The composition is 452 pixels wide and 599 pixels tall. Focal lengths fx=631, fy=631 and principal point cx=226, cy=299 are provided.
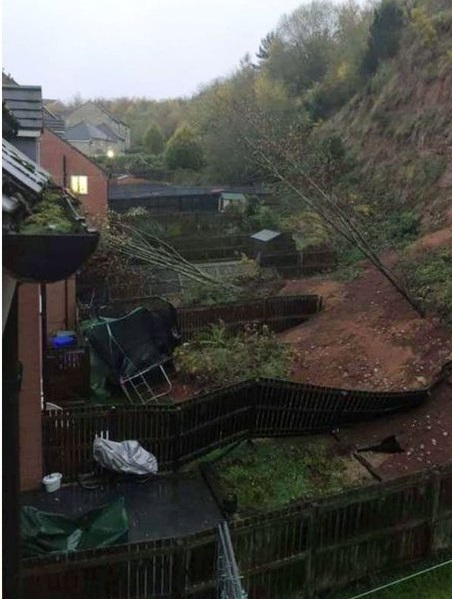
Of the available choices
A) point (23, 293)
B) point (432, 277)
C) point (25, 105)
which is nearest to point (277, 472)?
point (23, 293)

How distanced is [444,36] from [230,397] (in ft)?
107

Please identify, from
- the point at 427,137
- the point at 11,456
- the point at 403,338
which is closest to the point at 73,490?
the point at 11,456

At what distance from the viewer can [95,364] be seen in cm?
1479

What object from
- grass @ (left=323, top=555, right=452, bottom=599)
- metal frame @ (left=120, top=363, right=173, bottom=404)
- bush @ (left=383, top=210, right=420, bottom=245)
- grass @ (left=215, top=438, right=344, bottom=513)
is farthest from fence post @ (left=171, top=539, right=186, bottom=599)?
bush @ (left=383, top=210, right=420, bottom=245)

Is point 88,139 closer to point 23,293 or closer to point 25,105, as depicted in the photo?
point 25,105

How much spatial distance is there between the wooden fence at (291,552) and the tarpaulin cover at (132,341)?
26.3 ft

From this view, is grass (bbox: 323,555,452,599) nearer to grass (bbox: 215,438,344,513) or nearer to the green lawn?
the green lawn

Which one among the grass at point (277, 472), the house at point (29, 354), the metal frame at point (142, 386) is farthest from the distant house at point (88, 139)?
the grass at point (277, 472)

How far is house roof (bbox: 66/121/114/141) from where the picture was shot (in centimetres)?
7506

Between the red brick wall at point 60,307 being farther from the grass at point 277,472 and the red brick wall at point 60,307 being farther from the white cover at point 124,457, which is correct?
the grass at point 277,472

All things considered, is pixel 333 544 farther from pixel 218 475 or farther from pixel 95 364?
pixel 95 364

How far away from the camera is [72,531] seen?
7.69 meters

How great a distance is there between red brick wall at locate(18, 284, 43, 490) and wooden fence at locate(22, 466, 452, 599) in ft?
12.0

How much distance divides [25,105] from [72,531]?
6415 millimetres
